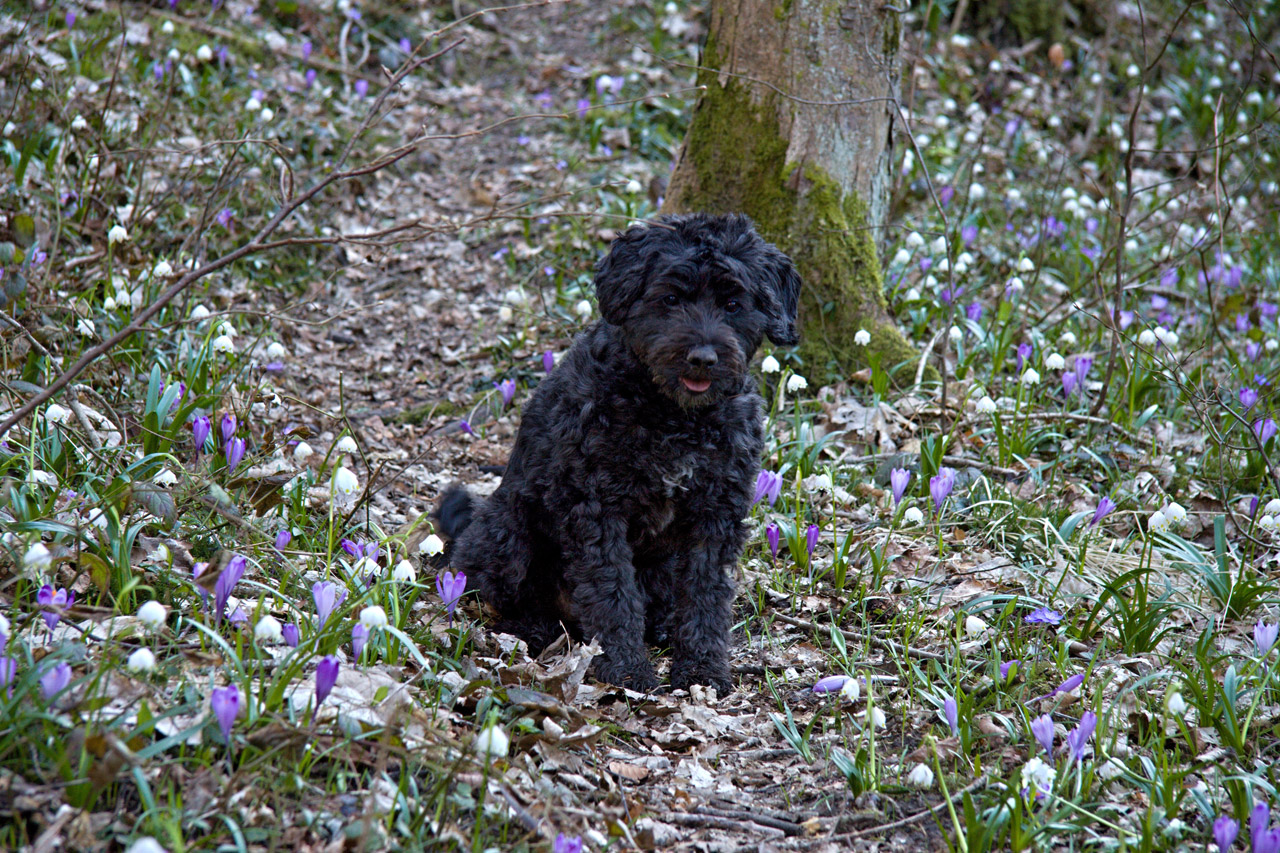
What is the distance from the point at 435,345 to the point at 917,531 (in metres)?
3.34

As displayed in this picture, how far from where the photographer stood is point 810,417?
190 inches

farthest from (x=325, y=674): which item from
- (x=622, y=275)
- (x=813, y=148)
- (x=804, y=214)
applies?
(x=813, y=148)

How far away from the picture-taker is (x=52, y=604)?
2.32m

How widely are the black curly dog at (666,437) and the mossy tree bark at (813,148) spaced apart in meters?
1.65

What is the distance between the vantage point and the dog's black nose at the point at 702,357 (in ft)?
10.8

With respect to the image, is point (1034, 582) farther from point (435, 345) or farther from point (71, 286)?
point (71, 286)

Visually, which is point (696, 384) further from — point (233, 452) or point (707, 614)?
point (233, 452)

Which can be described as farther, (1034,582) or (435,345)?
(435,345)

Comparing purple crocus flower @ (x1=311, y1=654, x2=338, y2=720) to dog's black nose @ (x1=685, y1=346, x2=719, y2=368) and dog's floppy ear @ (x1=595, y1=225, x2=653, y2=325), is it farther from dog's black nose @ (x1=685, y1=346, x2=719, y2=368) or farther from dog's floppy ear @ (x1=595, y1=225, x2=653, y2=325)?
dog's floppy ear @ (x1=595, y1=225, x2=653, y2=325)

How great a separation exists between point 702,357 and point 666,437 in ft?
1.10

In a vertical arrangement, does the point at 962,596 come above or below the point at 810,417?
below

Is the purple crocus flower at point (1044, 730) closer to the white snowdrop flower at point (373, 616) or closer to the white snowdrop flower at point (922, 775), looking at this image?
the white snowdrop flower at point (922, 775)

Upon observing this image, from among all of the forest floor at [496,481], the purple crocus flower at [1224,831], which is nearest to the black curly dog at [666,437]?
the forest floor at [496,481]

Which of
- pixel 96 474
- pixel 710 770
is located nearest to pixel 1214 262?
pixel 710 770
